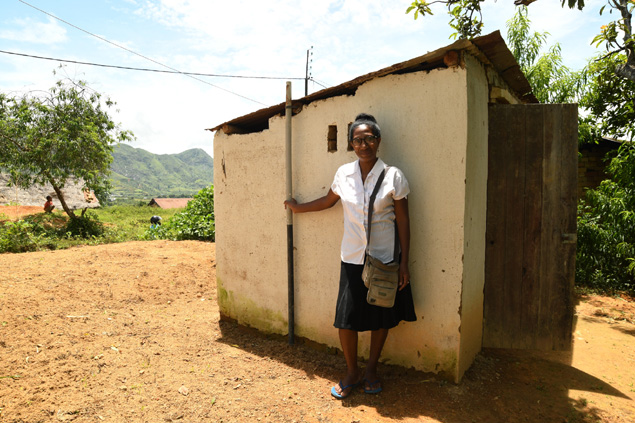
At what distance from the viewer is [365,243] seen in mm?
2758

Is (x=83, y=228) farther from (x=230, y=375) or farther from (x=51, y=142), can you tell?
(x=230, y=375)

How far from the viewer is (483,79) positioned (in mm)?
3150

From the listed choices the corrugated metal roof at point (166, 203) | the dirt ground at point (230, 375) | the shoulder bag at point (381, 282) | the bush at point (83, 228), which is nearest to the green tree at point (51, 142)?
the bush at point (83, 228)

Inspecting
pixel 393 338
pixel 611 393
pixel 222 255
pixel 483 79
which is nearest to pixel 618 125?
pixel 483 79

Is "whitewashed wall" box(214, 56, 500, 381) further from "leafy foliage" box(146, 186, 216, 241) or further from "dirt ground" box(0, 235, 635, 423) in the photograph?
"leafy foliage" box(146, 186, 216, 241)

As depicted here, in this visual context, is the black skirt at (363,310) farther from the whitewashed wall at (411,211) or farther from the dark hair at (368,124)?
the dark hair at (368,124)

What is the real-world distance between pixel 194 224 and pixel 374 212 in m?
8.33

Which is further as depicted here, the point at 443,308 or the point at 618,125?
the point at 618,125

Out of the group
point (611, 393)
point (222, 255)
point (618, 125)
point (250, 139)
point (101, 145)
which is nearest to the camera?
point (611, 393)

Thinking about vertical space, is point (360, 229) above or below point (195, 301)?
above

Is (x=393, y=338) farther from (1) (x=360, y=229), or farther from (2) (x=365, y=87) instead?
(2) (x=365, y=87)

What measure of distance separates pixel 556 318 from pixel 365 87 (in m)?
2.64

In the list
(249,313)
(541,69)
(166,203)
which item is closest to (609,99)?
(541,69)

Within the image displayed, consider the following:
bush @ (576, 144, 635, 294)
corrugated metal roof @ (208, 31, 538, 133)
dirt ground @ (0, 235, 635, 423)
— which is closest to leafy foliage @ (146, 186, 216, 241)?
dirt ground @ (0, 235, 635, 423)
